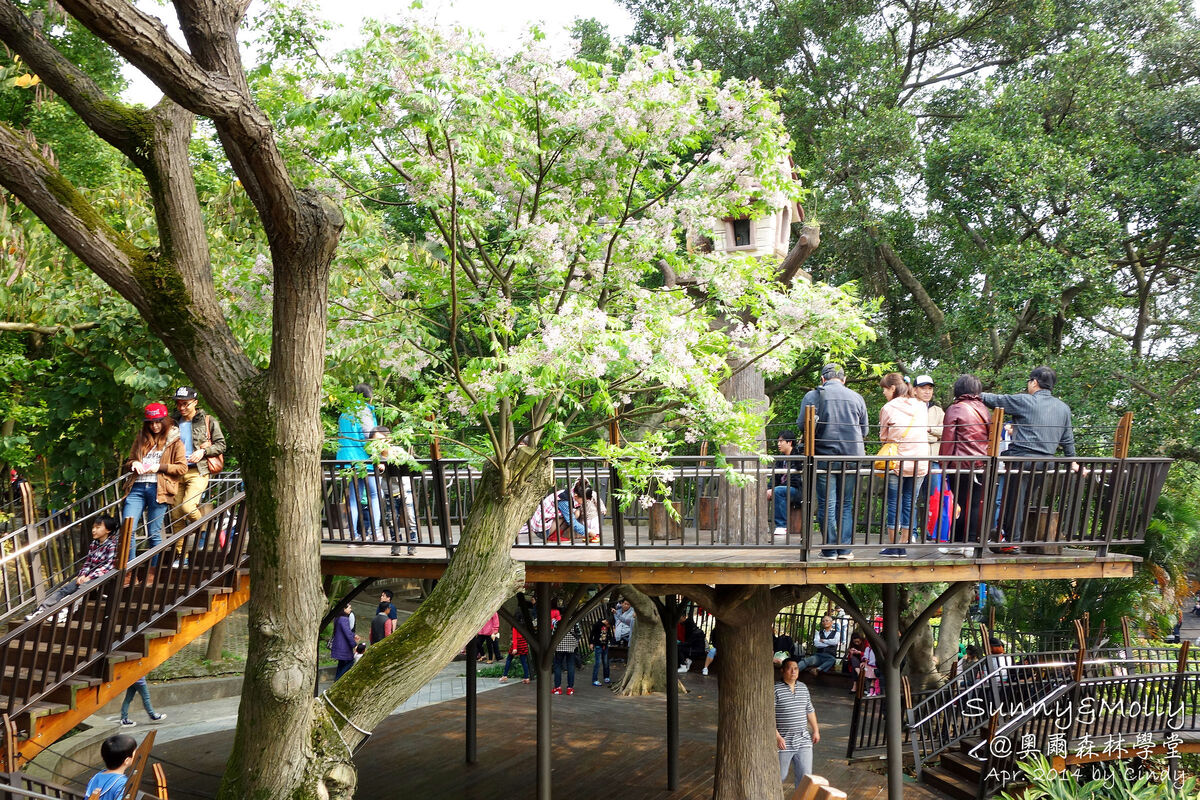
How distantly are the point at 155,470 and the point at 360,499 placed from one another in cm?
202

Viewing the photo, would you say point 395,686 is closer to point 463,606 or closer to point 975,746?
point 463,606

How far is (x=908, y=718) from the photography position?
11977 millimetres

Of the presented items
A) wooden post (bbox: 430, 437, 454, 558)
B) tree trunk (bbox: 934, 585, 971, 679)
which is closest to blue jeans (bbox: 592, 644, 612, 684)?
tree trunk (bbox: 934, 585, 971, 679)

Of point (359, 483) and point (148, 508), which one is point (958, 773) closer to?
point (359, 483)

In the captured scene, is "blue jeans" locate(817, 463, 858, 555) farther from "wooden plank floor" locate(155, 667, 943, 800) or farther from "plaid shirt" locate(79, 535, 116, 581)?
"plaid shirt" locate(79, 535, 116, 581)

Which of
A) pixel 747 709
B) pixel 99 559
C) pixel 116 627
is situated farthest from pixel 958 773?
pixel 99 559

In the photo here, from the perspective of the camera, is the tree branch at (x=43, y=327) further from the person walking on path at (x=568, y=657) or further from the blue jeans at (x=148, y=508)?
the person walking on path at (x=568, y=657)

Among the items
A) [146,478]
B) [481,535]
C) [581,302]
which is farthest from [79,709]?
[581,302]

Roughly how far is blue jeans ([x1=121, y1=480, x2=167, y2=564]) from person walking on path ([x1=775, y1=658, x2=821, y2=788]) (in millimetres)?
6553

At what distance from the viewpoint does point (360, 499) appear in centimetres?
975

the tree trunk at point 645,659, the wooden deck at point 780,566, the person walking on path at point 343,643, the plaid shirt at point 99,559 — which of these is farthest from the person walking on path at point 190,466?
the tree trunk at point 645,659

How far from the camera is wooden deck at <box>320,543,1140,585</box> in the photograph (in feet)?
27.1

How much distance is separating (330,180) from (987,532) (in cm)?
656

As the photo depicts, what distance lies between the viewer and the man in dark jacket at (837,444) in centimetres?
830
